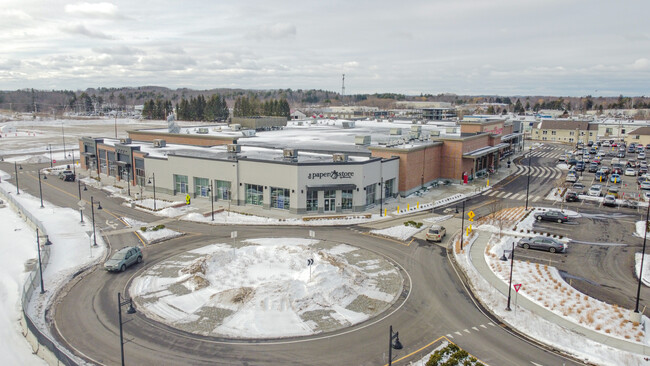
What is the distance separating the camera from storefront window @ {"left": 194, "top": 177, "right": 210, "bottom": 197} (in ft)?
168

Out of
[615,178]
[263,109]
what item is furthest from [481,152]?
[263,109]

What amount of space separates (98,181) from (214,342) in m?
51.7

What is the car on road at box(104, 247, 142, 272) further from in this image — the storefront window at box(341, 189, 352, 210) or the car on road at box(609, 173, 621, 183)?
the car on road at box(609, 173, 621, 183)

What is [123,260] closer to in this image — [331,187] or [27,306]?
[27,306]

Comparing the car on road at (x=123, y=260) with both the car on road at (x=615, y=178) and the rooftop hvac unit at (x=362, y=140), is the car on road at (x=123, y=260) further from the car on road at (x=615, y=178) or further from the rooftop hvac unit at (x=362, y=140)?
the car on road at (x=615, y=178)

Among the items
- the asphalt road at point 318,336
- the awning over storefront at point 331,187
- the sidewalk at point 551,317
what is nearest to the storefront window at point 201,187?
the awning over storefront at point 331,187

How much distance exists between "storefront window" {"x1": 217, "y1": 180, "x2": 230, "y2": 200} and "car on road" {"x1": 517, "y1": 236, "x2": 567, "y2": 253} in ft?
101

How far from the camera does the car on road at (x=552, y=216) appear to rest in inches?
1690

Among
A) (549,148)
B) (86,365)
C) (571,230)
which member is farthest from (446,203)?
(549,148)

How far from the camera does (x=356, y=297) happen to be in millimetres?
25625

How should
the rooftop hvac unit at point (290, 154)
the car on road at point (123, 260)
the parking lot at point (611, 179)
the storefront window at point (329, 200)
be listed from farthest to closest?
1. the parking lot at point (611, 179)
2. the rooftop hvac unit at point (290, 154)
3. the storefront window at point (329, 200)
4. the car on road at point (123, 260)

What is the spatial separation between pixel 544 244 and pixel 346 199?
65.4ft

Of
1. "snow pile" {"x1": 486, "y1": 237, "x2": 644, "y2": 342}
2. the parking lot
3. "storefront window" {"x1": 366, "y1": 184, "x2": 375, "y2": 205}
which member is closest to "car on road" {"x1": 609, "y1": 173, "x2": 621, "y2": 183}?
the parking lot

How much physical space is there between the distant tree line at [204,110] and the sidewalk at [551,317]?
5880 inches
